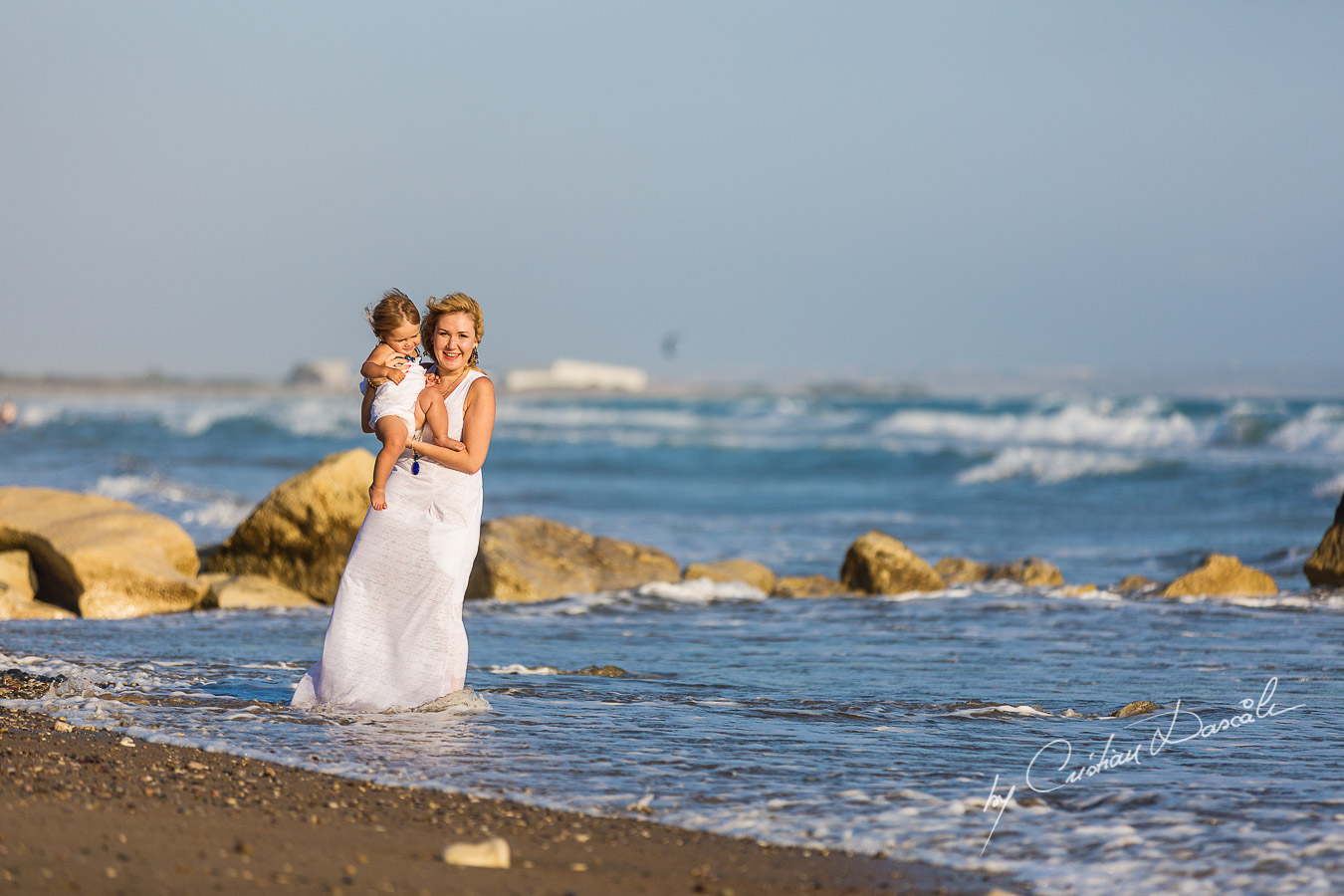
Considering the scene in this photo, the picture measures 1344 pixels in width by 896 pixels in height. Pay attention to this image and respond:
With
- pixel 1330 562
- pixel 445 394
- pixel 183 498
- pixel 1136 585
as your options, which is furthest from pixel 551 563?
pixel 183 498

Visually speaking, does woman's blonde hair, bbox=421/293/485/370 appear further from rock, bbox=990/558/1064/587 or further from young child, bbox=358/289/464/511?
rock, bbox=990/558/1064/587

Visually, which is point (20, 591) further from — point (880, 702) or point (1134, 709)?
point (1134, 709)

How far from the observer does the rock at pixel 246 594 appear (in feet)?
31.9

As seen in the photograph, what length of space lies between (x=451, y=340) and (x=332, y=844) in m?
2.31

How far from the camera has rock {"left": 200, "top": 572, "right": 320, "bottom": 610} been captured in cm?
972

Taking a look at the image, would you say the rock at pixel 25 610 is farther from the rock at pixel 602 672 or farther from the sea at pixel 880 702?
the rock at pixel 602 672

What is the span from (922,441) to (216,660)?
33000mm

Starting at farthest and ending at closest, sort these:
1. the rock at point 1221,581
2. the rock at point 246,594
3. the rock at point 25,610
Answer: the rock at point 1221,581
the rock at point 246,594
the rock at point 25,610

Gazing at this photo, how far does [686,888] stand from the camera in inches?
142

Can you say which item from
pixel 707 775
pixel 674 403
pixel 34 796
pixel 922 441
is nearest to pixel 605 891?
pixel 707 775

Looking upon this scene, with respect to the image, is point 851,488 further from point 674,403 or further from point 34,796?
point 674,403

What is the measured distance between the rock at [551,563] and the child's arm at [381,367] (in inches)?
203

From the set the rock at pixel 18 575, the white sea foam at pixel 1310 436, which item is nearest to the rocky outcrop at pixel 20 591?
the rock at pixel 18 575

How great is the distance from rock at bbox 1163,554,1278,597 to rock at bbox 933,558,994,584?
1.68m
